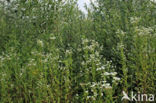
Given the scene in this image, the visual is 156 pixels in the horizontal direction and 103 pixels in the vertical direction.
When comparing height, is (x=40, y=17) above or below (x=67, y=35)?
above

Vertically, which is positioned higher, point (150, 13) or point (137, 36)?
point (150, 13)

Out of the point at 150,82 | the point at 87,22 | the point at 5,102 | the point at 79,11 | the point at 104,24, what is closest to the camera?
the point at 150,82

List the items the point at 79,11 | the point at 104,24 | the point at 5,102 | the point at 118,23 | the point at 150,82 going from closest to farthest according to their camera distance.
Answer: the point at 150,82
the point at 5,102
the point at 118,23
the point at 104,24
the point at 79,11

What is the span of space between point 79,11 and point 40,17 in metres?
1.17

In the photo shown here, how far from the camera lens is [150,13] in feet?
14.7

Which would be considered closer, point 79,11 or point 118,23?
point 118,23

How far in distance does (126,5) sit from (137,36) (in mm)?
1969

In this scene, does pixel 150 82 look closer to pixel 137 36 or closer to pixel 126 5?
pixel 137 36

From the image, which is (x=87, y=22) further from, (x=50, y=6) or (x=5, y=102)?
(x=5, y=102)

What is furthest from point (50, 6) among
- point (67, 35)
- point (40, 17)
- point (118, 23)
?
point (118, 23)

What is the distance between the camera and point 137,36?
9.76 feet

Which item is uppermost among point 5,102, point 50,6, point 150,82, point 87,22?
point 50,6

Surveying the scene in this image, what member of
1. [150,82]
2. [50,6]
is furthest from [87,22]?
[150,82]

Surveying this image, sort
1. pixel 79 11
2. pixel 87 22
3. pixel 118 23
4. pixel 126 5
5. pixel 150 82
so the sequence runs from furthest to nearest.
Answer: pixel 79 11
pixel 87 22
pixel 126 5
pixel 118 23
pixel 150 82
